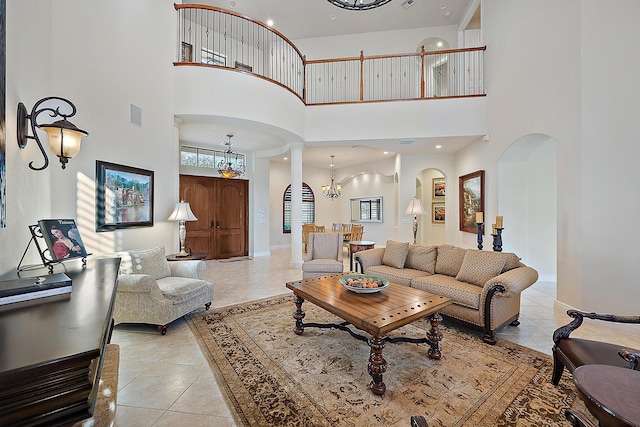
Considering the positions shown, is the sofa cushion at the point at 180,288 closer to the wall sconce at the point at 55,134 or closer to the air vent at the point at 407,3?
the wall sconce at the point at 55,134

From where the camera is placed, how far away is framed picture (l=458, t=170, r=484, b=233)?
547 cm

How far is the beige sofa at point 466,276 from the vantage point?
270cm

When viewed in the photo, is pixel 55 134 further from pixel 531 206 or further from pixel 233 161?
pixel 531 206

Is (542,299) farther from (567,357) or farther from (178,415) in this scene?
(178,415)

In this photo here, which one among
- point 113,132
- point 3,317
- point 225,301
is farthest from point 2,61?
point 225,301

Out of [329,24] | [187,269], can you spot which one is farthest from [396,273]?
[329,24]

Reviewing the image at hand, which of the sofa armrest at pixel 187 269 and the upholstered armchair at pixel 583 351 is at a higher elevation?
the sofa armrest at pixel 187 269

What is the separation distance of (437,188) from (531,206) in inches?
157

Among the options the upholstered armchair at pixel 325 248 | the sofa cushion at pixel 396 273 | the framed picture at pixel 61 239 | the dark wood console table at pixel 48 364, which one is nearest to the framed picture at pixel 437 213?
the upholstered armchair at pixel 325 248

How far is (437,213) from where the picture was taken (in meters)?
8.83

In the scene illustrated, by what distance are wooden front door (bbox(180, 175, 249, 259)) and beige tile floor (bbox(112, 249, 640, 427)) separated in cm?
270

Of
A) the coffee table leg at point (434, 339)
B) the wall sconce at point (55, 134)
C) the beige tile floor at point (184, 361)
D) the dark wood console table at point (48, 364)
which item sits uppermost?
the wall sconce at point (55, 134)

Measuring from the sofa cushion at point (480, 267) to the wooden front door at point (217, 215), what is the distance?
5.82m

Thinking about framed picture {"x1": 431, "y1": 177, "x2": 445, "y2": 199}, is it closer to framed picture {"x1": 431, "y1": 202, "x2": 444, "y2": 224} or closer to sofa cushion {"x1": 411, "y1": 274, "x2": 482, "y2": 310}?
framed picture {"x1": 431, "y1": 202, "x2": 444, "y2": 224}
